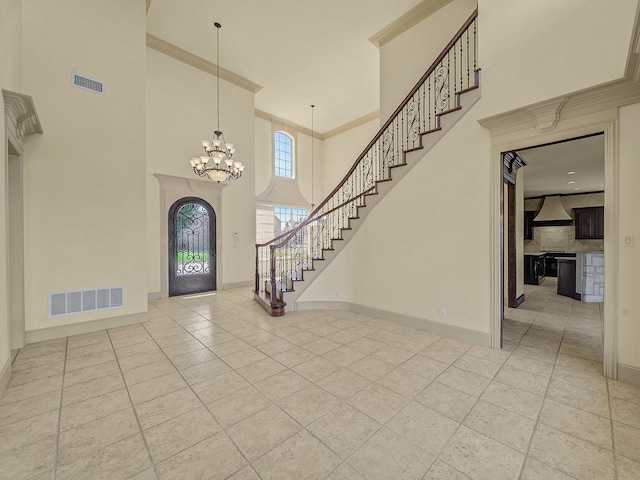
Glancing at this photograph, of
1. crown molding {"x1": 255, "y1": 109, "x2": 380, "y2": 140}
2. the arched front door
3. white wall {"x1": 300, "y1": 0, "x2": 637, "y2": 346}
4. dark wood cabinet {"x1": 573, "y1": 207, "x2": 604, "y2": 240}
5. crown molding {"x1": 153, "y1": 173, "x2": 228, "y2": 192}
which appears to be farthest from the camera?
dark wood cabinet {"x1": 573, "y1": 207, "x2": 604, "y2": 240}

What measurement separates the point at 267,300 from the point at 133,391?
2.87 metres

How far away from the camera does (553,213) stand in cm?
1034

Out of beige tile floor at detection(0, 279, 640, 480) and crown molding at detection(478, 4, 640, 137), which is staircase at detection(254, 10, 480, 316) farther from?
beige tile floor at detection(0, 279, 640, 480)

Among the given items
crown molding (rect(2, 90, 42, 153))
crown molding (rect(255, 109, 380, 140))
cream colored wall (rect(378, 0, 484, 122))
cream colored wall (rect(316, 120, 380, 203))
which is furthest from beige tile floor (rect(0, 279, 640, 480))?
crown molding (rect(255, 109, 380, 140))

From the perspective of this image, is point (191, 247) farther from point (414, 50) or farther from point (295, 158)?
point (414, 50)

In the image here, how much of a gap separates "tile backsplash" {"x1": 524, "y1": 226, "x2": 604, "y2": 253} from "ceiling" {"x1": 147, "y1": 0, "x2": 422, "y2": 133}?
30.2 ft

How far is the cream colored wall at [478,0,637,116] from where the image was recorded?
96.3 inches

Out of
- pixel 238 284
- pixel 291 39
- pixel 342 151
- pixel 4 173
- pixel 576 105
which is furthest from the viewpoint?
pixel 342 151

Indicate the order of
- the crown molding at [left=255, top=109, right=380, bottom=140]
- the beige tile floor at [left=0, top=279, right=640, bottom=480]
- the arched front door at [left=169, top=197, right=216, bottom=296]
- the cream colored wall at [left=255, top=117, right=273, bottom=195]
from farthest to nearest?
the crown molding at [left=255, top=109, right=380, bottom=140], the cream colored wall at [left=255, top=117, right=273, bottom=195], the arched front door at [left=169, top=197, right=216, bottom=296], the beige tile floor at [left=0, top=279, right=640, bottom=480]

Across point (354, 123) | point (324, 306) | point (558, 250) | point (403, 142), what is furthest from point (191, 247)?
point (558, 250)

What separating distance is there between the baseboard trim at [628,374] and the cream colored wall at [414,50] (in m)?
5.38

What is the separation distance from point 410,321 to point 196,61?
7494mm

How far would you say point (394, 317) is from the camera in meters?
4.28

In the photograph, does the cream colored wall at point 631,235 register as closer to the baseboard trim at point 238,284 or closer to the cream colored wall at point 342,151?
the baseboard trim at point 238,284
